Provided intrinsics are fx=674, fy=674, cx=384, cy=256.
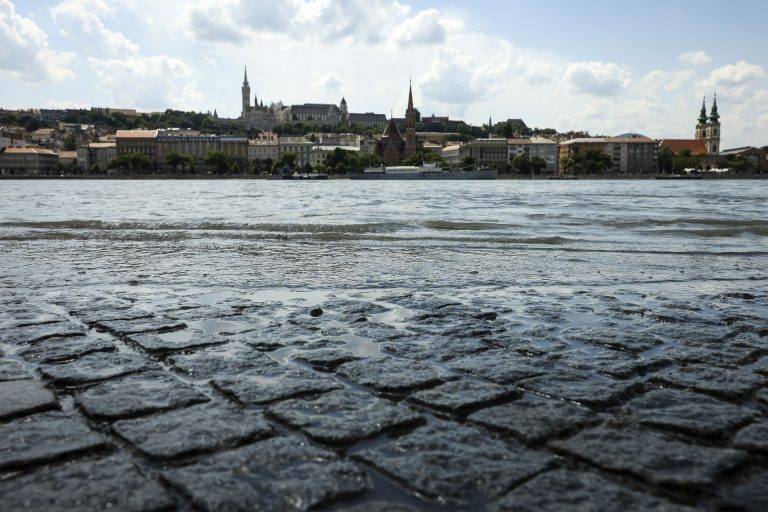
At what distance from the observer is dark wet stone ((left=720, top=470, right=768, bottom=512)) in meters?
1.81

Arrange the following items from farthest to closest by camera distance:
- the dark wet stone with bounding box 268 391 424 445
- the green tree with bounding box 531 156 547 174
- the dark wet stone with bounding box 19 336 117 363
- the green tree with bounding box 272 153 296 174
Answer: the green tree with bounding box 531 156 547 174, the green tree with bounding box 272 153 296 174, the dark wet stone with bounding box 19 336 117 363, the dark wet stone with bounding box 268 391 424 445

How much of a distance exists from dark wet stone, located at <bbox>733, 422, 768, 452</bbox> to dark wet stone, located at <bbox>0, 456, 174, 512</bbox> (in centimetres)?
181

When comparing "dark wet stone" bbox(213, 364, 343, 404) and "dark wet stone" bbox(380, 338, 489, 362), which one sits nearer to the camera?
"dark wet stone" bbox(213, 364, 343, 404)

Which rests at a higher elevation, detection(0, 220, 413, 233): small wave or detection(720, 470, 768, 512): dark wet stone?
detection(720, 470, 768, 512): dark wet stone

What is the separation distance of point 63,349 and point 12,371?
427 mm

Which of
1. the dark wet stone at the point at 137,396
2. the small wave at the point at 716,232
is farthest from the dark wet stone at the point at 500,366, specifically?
the small wave at the point at 716,232

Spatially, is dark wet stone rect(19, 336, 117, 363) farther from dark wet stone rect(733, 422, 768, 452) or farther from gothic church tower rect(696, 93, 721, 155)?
gothic church tower rect(696, 93, 721, 155)

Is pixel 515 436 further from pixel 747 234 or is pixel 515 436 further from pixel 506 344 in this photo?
pixel 747 234

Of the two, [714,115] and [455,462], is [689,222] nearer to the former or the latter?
[455,462]

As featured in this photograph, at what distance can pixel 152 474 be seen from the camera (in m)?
2.00

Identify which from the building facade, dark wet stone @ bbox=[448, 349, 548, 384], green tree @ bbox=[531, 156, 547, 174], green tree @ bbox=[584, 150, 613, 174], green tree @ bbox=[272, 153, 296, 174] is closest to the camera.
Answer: dark wet stone @ bbox=[448, 349, 548, 384]

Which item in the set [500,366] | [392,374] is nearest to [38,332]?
[392,374]

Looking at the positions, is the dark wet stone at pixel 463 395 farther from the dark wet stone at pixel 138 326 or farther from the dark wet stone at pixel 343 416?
the dark wet stone at pixel 138 326

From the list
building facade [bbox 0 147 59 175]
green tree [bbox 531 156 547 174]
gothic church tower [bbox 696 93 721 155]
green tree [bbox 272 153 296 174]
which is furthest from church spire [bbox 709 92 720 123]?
building facade [bbox 0 147 59 175]
